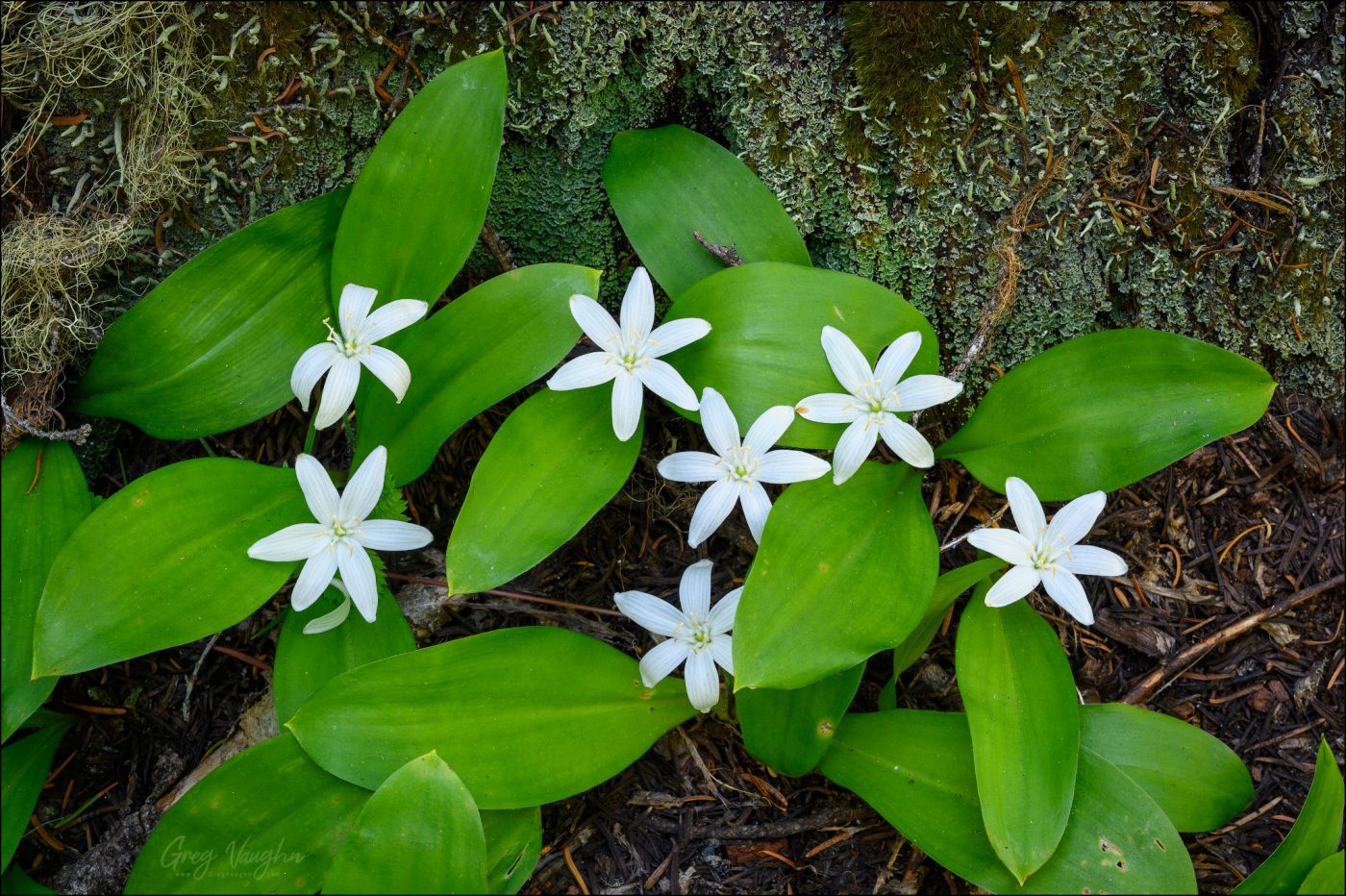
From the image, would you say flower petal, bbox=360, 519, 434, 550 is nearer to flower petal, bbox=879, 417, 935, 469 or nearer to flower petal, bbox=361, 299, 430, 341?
flower petal, bbox=361, 299, 430, 341

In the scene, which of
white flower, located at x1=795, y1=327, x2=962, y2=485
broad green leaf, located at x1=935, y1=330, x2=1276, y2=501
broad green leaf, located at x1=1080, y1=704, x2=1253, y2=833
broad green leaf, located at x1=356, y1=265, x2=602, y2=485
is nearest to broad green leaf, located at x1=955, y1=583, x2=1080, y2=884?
broad green leaf, located at x1=1080, y1=704, x2=1253, y2=833

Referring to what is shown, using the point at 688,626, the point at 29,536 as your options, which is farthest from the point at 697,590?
the point at 29,536

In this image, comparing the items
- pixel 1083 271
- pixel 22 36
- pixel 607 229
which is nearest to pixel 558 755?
pixel 607 229

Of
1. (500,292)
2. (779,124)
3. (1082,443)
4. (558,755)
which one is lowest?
(558,755)

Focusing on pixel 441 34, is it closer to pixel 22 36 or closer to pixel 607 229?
pixel 607 229

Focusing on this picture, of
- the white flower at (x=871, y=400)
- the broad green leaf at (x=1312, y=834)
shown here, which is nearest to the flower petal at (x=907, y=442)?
the white flower at (x=871, y=400)

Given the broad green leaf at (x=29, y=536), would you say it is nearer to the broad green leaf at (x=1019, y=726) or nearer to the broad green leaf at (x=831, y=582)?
the broad green leaf at (x=831, y=582)
